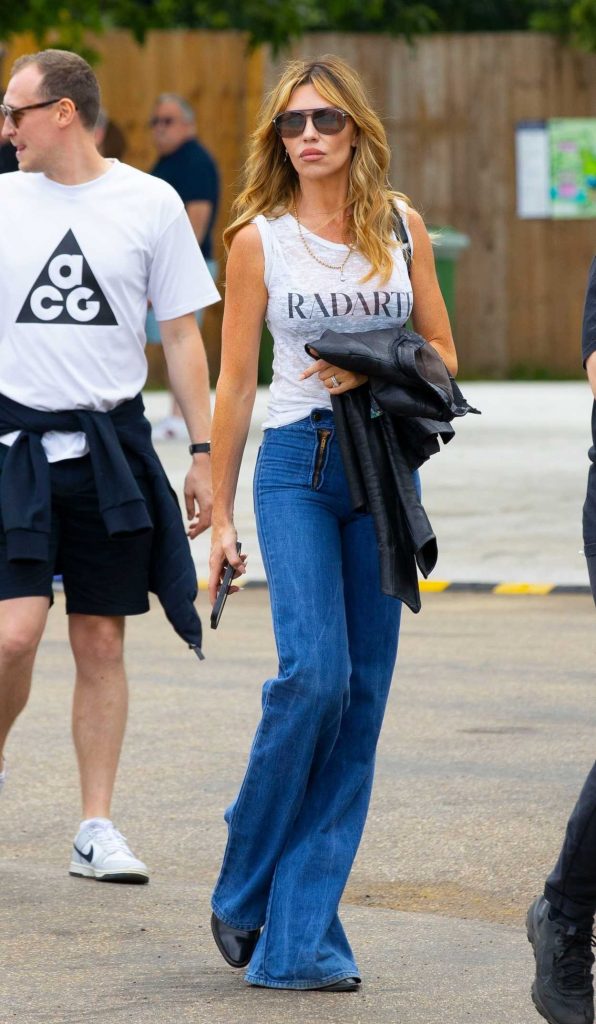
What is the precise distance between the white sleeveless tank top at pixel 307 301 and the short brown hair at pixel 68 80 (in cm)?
113

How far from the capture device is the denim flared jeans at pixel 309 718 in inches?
162

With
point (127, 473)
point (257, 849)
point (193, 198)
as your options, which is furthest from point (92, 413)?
point (193, 198)

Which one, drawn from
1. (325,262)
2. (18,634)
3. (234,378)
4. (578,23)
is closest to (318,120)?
(325,262)

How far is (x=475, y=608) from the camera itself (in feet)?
29.4

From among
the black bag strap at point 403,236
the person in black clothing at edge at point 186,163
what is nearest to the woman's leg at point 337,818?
the black bag strap at point 403,236

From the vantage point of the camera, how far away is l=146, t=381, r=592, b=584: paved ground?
987 cm

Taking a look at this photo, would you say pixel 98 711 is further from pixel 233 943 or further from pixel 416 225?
pixel 416 225

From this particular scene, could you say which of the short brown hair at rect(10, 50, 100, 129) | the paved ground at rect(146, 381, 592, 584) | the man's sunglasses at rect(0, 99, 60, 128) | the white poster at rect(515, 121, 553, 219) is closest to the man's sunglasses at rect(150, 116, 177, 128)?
the paved ground at rect(146, 381, 592, 584)

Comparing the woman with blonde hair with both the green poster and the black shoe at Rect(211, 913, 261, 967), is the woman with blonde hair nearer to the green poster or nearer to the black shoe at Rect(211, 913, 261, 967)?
the black shoe at Rect(211, 913, 261, 967)

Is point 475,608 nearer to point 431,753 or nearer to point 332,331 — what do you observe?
point 431,753

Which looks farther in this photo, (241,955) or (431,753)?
(431,753)

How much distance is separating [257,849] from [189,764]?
6.81 ft

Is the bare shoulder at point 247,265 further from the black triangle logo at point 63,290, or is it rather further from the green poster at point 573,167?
the green poster at point 573,167

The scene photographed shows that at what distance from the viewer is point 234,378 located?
167 inches
